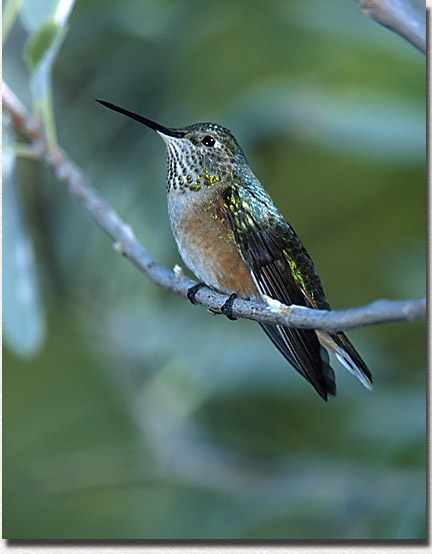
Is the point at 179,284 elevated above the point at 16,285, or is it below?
below

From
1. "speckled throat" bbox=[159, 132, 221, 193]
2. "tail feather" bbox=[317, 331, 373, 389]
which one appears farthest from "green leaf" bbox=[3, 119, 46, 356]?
"tail feather" bbox=[317, 331, 373, 389]

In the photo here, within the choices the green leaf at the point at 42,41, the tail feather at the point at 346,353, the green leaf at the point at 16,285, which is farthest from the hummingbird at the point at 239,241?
the green leaf at the point at 16,285

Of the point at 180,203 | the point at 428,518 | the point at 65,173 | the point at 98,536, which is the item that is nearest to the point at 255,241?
the point at 180,203

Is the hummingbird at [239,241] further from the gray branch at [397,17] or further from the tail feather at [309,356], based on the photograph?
the gray branch at [397,17]

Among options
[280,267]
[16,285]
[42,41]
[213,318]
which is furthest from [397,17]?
[213,318]

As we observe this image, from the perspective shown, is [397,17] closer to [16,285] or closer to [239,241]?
[239,241]

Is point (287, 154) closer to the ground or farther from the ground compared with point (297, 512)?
farther from the ground

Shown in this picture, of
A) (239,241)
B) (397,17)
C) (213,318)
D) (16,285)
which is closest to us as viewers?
(397,17)

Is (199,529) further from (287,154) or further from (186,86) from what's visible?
(186,86)
